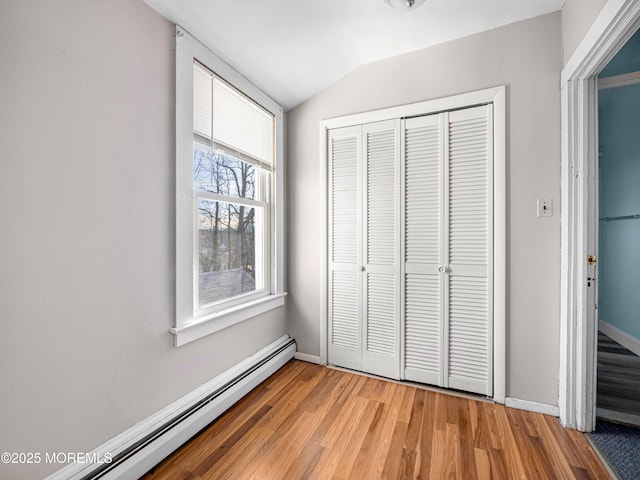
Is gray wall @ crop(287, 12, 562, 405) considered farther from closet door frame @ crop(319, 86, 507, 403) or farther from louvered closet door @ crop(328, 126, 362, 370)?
louvered closet door @ crop(328, 126, 362, 370)

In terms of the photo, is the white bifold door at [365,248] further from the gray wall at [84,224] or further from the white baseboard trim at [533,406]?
the gray wall at [84,224]

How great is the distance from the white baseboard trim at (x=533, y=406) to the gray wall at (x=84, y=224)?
6.69 ft

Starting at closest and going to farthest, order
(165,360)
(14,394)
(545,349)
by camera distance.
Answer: (14,394), (165,360), (545,349)

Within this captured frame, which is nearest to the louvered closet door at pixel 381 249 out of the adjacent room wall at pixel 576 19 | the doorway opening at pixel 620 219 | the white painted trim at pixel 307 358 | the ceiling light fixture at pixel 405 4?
the white painted trim at pixel 307 358

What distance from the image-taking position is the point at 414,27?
6.18 feet

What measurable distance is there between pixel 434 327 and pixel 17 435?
2187 mm

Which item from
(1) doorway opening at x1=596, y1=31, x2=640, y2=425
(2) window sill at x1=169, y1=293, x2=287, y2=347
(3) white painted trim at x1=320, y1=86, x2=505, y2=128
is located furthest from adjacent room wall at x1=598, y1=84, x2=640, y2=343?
(2) window sill at x1=169, y1=293, x2=287, y2=347

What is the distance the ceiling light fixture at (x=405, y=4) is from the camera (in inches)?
64.4

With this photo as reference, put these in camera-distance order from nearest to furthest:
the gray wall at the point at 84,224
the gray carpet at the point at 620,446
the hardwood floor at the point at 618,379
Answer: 1. the gray wall at the point at 84,224
2. the gray carpet at the point at 620,446
3. the hardwood floor at the point at 618,379

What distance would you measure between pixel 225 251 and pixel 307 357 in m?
1.25

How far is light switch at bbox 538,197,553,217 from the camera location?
5.83 ft

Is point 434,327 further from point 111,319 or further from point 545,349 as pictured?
point 111,319

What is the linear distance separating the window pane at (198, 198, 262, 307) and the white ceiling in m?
0.98

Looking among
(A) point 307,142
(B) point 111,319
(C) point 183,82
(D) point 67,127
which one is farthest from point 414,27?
(B) point 111,319
